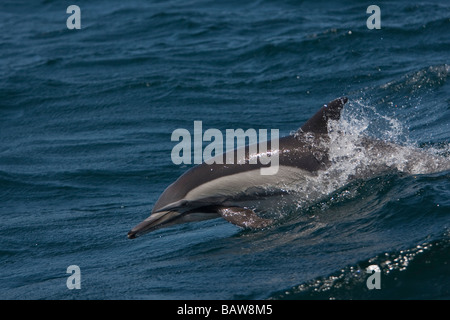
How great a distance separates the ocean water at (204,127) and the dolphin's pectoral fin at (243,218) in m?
0.11

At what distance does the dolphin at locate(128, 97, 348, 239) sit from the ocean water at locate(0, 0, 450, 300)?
1.02 ft

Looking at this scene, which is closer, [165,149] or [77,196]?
[77,196]

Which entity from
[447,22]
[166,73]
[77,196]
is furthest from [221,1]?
[77,196]

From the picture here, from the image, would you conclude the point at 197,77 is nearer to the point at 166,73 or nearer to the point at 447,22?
the point at 166,73

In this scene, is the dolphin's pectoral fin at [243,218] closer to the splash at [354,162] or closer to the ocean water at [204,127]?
the ocean water at [204,127]

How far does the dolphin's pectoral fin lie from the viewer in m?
7.81

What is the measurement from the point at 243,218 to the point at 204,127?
5.80 m

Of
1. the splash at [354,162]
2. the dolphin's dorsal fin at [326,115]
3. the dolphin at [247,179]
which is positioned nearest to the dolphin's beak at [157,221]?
the dolphin at [247,179]

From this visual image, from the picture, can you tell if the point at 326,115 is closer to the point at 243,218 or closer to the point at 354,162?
the point at 354,162

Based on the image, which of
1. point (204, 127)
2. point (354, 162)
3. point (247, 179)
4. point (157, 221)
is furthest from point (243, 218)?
point (204, 127)

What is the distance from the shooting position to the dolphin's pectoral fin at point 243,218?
25.6ft

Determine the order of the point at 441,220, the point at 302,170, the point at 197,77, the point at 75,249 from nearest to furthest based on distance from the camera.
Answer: the point at 441,220 → the point at 302,170 → the point at 75,249 → the point at 197,77

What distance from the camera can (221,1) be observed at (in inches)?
850
